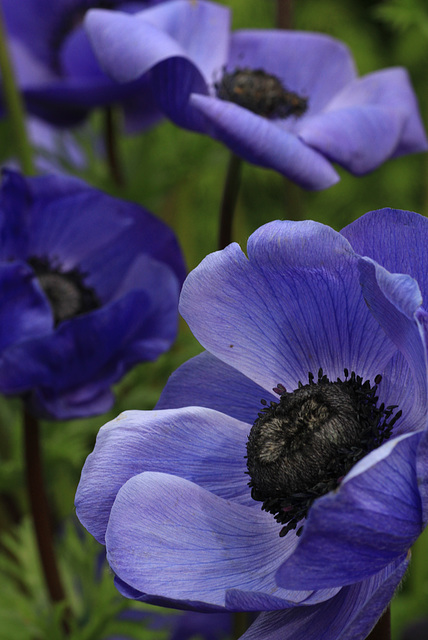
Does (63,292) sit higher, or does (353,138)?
(353,138)

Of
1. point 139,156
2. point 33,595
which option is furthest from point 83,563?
point 139,156

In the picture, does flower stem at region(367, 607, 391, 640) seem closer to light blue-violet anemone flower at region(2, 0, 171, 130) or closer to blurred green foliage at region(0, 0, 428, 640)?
blurred green foliage at region(0, 0, 428, 640)

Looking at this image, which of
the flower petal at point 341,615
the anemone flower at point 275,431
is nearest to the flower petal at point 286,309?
the anemone flower at point 275,431

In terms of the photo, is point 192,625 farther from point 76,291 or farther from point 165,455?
point 165,455

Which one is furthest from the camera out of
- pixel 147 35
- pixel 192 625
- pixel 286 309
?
pixel 192 625

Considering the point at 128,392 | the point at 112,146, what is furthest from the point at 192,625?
the point at 112,146

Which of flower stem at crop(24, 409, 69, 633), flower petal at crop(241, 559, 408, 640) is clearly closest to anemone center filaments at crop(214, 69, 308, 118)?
flower stem at crop(24, 409, 69, 633)

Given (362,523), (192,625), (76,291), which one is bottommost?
(192,625)

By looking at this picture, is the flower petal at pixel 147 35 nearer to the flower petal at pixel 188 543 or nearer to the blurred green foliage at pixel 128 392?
the blurred green foliage at pixel 128 392
